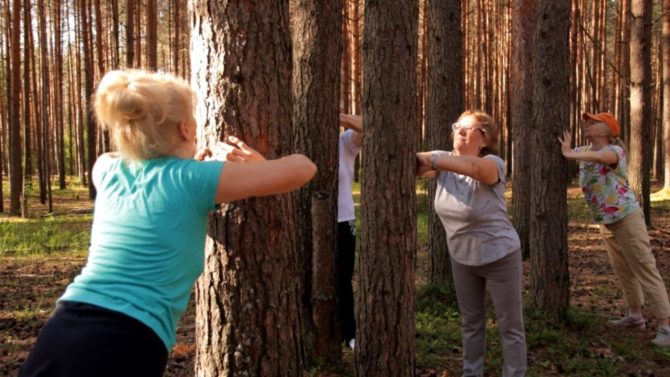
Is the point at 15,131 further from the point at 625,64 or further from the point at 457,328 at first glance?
the point at 625,64

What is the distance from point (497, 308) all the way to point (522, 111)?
18.7 ft

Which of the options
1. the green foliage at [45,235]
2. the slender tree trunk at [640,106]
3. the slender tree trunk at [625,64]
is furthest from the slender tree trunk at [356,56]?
the slender tree trunk at [640,106]

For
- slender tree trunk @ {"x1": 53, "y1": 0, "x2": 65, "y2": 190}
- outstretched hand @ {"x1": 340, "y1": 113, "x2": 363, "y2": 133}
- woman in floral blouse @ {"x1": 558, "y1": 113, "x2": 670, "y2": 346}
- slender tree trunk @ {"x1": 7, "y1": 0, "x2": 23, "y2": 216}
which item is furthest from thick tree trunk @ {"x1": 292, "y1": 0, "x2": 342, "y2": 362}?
slender tree trunk @ {"x1": 53, "y1": 0, "x2": 65, "y2": 190}

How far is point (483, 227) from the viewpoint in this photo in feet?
13.5

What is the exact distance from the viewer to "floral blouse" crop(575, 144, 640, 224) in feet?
18.8

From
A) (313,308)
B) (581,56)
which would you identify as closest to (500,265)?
(313,308)

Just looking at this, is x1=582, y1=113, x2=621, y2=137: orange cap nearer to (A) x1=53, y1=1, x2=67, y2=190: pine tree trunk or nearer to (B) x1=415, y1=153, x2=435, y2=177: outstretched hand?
(B) x1=415, y1=153, x2=435, y2=177: outstretched hand

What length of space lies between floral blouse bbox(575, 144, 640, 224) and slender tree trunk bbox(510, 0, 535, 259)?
3.05m

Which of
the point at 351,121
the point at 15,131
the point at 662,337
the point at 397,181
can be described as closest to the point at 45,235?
the point at 15,131

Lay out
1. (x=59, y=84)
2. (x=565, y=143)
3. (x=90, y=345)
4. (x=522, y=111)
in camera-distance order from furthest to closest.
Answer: (x=59, y=84) < (x=522, y=111) < (x=565, y=143) < (x=90, y=345)

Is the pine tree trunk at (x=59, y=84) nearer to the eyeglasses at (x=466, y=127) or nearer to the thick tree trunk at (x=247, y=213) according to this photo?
the eyeglasses at (x=466, y=127)

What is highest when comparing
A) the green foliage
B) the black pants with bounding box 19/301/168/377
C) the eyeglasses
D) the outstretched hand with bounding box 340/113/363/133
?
the outstretched hand with bounding box 340/113/363/133

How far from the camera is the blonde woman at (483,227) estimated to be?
13.4ft

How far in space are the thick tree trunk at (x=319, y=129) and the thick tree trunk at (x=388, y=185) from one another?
66cm
